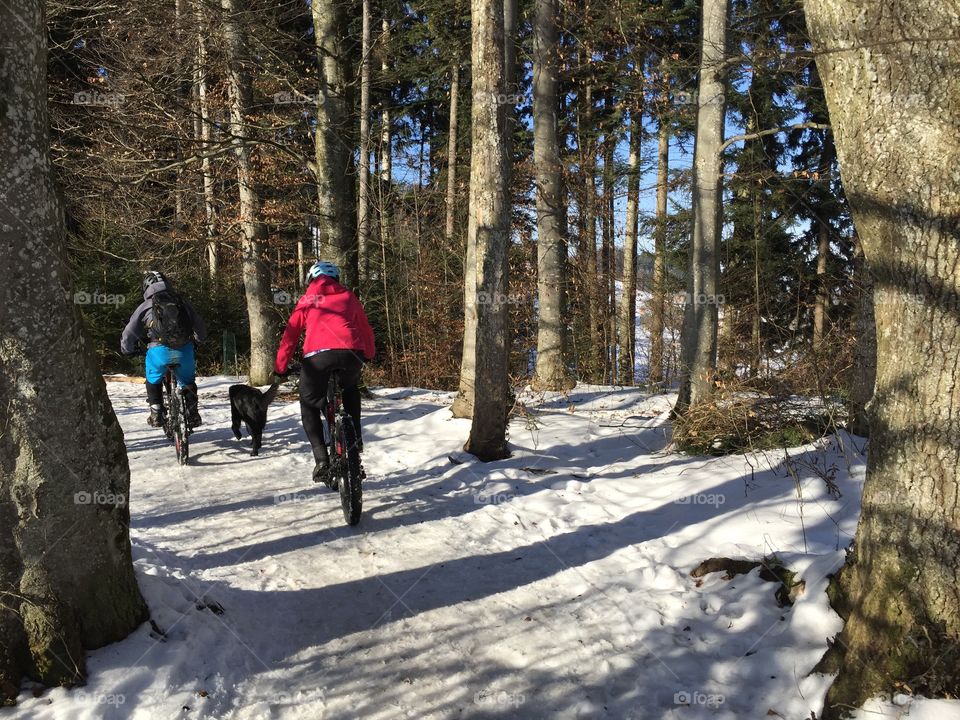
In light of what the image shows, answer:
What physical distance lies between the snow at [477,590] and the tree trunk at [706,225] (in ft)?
4.83

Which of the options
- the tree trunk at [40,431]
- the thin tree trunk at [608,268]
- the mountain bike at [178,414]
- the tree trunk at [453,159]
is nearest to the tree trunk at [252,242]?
the mountain bike at [178,414]

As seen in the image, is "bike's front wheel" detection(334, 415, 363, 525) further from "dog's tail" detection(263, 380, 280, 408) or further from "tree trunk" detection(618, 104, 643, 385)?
"tree trunk" detection(618, 104, 643, 385)

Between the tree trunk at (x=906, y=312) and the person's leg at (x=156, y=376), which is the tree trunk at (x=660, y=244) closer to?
the person's leg at (x=156, y=376)

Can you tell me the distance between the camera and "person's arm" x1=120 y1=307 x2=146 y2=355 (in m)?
7.54

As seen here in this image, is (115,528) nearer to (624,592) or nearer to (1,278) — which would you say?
(1,278)

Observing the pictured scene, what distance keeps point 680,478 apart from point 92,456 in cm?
551

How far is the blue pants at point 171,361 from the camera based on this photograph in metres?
7.96

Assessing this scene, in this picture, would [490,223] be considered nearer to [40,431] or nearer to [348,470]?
[348,470]

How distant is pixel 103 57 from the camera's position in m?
13.4

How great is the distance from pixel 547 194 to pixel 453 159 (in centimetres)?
899

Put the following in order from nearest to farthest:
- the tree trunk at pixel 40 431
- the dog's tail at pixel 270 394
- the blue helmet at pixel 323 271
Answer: the tree trunk at pixel 40 431 < the blue helmet at pixel 323 271 < the dog's tail at pixel 270 394

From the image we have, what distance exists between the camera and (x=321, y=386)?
6137 mm

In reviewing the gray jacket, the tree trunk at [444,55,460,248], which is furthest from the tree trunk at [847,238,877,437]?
the tree trunk at [444,55,460,248]

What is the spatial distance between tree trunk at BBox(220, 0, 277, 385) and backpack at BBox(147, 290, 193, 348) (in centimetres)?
467
